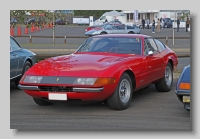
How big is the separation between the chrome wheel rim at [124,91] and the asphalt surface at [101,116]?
200mm

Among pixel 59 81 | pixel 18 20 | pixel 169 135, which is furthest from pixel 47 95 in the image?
pixel 18 20

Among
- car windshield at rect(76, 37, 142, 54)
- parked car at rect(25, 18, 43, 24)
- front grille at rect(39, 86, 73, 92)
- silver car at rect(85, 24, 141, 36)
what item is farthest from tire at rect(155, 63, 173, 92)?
silver car at rect(85, 24, 141, 36)

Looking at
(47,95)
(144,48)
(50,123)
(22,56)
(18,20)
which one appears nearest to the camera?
(50,123)

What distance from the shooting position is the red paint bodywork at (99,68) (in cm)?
664

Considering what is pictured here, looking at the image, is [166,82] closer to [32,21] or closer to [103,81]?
[103,81]

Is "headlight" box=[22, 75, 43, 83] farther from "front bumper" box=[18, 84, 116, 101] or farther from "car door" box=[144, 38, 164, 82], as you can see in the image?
"car door" box=[144, 38, 164, 82]

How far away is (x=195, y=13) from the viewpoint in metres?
5.59

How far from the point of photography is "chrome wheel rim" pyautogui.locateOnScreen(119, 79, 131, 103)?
705 cm

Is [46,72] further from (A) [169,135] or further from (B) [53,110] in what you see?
(A) [169,135]

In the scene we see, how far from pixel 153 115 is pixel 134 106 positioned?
761 millimetres

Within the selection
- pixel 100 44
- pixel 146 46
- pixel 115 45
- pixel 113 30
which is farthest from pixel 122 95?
pixel 113 30

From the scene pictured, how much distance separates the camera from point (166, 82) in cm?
888

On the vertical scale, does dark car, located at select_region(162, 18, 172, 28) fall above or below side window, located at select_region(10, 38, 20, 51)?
above

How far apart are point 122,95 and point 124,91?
9 cm
